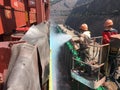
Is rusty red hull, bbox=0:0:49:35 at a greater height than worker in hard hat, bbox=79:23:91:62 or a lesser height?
greater

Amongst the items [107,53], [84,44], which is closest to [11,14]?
[107,53]

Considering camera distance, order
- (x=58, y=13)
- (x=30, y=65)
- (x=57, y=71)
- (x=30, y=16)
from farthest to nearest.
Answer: (x=58, y=13) < (x=57, y=71) < (x=30, y=16) < (x=30, y=65)

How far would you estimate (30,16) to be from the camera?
7340mm

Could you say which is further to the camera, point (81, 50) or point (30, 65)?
point (81, 50)

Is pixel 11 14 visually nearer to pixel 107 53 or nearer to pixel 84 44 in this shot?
pixel 107 53

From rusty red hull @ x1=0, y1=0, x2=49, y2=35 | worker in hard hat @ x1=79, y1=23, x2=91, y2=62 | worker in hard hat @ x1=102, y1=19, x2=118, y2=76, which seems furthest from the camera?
worker in hard hat @ x1=79, y1=23, x2=91, y2=62

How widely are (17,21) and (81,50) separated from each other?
451cm

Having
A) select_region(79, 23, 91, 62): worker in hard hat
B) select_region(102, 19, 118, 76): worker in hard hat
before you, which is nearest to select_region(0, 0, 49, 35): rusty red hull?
select_region(79, 23, 91, 62): worker in hard hat

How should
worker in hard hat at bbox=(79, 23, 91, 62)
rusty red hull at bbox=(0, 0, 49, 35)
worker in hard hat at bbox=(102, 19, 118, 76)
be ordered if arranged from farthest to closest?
1. worker in hard hat at bbox=(79, 23, 91, 62)
2. worker in hard hat at bbox=(102, 19, 118, 76)
3. rusty red hull at bbox=(0, 0, 49, 35)

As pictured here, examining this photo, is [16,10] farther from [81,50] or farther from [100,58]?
[81,50]

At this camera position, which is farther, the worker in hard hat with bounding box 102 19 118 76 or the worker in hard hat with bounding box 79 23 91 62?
the worker in hard hat with bounding box 79 23 91 62

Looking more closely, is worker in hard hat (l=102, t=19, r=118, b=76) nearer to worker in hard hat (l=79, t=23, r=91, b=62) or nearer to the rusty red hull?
worker in hard hat (l=79, t=23, r=91, b=62)

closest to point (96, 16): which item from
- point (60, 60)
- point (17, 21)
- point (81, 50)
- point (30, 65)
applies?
point (60, 60)

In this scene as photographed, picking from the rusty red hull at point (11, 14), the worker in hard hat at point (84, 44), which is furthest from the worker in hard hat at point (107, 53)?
the rusty red hull at point (11, 14)
